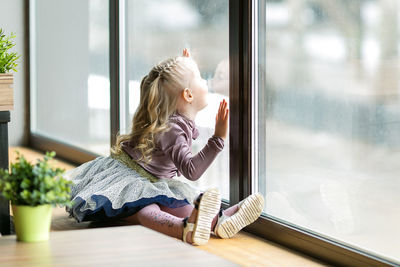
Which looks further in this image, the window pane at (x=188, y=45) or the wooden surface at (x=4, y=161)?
the window pane at (x=188, y=45)

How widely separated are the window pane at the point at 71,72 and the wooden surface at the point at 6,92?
141 cm

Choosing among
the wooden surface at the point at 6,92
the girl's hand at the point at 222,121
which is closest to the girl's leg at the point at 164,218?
the girl's hand at the point at 222,121

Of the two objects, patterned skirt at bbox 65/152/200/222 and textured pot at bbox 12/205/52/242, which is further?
patterned skirt at bbox 65/152/200/222

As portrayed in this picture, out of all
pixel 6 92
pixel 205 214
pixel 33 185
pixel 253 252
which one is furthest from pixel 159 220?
pixel 33 185

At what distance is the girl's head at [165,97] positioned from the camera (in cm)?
216

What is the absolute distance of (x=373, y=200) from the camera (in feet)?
5.44

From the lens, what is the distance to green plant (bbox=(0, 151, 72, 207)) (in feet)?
3.42

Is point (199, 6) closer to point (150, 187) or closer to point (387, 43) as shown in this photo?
point (150, 187)

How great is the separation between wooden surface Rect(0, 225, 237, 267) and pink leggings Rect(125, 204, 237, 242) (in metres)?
0.82

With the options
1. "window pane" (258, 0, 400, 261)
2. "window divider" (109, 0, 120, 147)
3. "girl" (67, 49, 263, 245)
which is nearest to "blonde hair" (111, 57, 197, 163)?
"girl" (67, 49, 263, 245)

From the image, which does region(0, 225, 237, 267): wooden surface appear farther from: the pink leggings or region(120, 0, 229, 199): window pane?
region(120, 0, 229, 199): window pane

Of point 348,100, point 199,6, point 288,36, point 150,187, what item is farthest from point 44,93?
point 348,100

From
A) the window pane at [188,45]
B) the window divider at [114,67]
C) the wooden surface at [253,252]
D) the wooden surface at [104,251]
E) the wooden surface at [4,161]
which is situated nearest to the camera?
the wooden surface at [104,251]

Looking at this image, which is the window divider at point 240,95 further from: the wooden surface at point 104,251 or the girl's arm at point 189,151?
the wooden surface at point 104,251
